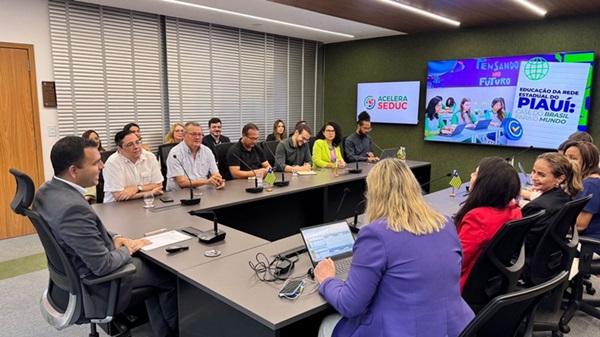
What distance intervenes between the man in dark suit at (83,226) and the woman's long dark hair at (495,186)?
68.3 inches

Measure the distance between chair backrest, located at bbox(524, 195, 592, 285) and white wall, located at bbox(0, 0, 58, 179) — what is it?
16.0 feet

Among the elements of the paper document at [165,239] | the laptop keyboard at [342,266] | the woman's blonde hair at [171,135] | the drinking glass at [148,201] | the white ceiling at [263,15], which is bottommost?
the laptop keyboard at [342,266]

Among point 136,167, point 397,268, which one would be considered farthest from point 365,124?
point 397,268

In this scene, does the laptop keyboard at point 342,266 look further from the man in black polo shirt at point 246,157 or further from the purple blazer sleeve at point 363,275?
the man in black polo shirt at point 246,157

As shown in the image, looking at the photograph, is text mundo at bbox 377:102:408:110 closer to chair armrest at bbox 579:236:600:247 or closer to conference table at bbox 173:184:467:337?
chair armrest at bbox 579:236:600:247

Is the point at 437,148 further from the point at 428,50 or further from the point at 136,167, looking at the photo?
the point at 136,167

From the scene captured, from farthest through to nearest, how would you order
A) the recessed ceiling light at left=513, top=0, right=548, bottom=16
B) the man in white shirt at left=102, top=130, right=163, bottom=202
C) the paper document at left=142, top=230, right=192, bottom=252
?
the recessed ceiling light at left=513, top=0, right=548, bottom=16
the man in white shirt at left=102, top=130, right=163, bottom=202
the paper document at left=142, top=230, right=192, bottom=252

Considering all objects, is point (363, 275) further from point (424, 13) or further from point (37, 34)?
point (37, 34)

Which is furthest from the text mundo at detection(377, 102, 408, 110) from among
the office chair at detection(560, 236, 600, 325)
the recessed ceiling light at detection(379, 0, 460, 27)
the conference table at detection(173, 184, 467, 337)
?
the conference table at detection(173, 184, 467, 337)

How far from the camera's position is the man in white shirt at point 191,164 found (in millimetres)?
3600

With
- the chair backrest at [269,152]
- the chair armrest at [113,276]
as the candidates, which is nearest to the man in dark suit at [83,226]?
the chair armrest at [113,276]

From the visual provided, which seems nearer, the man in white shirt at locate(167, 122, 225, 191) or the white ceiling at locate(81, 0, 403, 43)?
the man in white shirt at locate(167, 122, 225, 191)

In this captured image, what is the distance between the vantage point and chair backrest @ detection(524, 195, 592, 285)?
2221 mm

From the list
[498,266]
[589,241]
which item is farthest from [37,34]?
[589,241]
